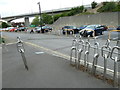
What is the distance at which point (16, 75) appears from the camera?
4.30m

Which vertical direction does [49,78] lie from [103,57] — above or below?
below

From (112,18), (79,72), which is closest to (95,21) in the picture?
(112,18)

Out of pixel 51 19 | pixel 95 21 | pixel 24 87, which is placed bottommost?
pixel 24 87

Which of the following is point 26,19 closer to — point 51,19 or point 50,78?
point 51,19

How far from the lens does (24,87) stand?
344 centimetres

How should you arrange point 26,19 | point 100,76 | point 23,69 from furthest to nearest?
point 26,19
point 23,69
point 100,76

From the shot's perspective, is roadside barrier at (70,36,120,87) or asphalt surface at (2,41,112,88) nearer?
roadside barrier at (70,36,120,87)

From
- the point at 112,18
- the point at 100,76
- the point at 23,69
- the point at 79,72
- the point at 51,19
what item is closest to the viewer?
the point at 100,76

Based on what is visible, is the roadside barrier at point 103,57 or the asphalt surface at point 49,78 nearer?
the roadside barrier at point 103,57

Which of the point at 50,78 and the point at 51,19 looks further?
the point at 51,19

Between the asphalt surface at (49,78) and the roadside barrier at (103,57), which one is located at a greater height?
the roadside barrier at (103,57)

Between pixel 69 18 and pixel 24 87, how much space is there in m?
35.2

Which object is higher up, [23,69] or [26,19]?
[26,19]

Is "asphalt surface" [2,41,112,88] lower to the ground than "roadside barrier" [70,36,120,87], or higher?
lower
